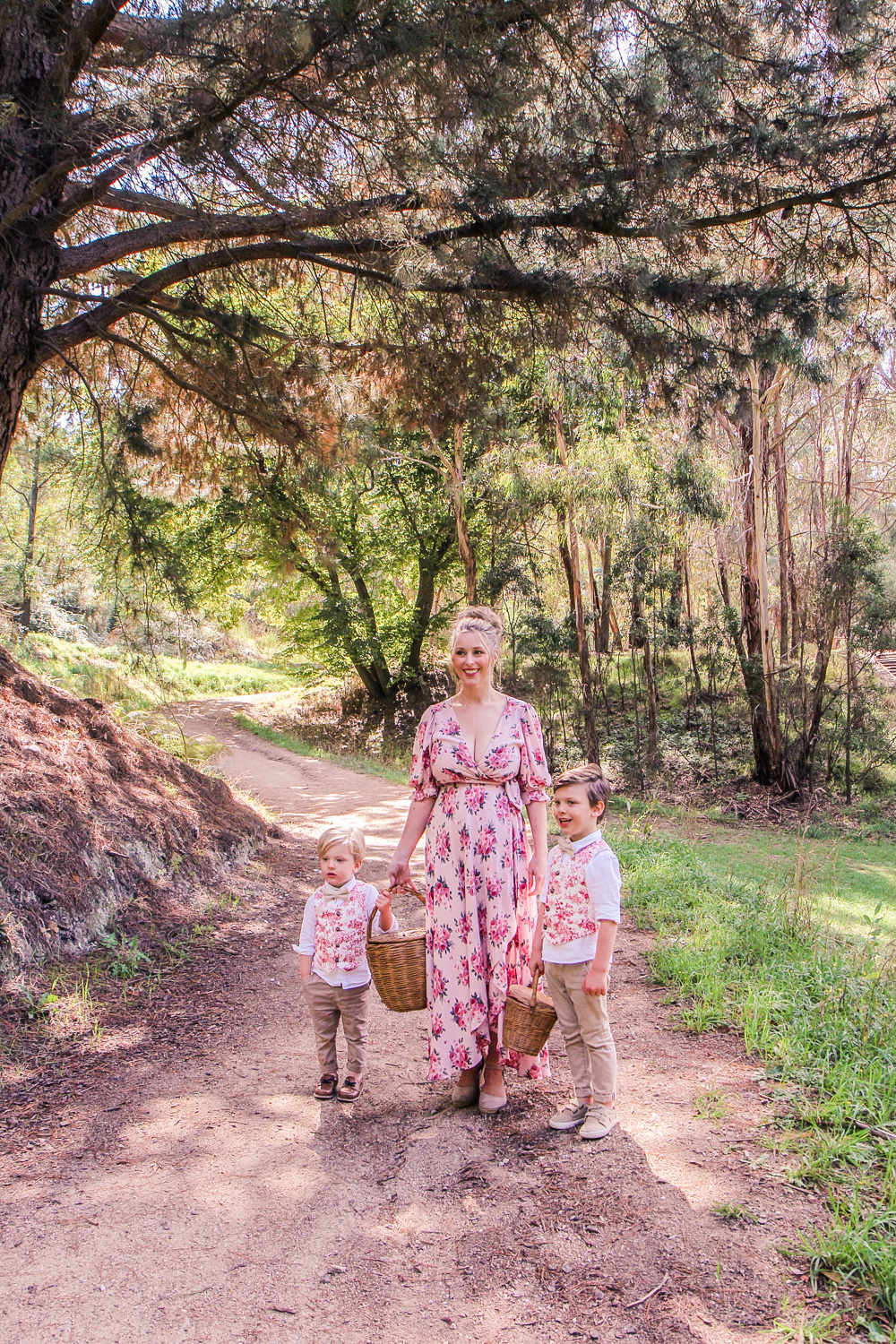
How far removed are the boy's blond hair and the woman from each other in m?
0.19

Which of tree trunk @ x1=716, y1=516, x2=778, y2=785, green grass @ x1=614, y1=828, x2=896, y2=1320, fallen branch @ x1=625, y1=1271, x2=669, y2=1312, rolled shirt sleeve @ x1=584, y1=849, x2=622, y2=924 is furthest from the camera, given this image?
tree trunk @ x1=716, y1=516, x2=778, y2=785

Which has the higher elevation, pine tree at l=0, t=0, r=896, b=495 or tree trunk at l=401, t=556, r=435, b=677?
pine tree at l=0, t=0, r=896, b=495

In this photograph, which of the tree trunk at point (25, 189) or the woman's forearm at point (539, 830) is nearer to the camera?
the woman's forearm at point (539, 830)

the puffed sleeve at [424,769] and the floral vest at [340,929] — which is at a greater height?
the puffed sleeve at [424,769]

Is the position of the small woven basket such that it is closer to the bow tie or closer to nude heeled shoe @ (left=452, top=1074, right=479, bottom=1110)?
nude heeled shoe @ (left=452, top=1074, right=479, bottom=1110)

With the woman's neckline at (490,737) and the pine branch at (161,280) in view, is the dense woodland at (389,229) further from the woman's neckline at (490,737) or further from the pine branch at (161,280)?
the woman's neckline at (490,737)

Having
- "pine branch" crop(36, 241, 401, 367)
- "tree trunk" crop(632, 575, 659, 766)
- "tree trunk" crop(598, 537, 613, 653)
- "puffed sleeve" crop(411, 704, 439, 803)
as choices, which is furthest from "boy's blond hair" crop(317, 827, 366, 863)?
"tree trunk" crop(632, 575, 659, 766)

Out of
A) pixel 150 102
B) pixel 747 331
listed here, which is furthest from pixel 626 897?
pixel 150 102

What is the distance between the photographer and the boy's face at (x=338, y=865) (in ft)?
12.2

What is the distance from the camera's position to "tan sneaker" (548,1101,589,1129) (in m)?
3.44

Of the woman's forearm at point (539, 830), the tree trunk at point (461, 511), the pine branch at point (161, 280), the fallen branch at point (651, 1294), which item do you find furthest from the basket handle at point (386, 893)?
the tree trunk at point (461, 511)

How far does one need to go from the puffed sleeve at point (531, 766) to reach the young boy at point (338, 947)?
718mm

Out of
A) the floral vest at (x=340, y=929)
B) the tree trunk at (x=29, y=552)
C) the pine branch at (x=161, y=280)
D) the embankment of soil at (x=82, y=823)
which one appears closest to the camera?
the floral vest at (x=340, y=929)

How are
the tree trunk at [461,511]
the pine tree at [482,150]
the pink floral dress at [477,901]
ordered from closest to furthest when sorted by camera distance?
the pink floral dress at [477,901] → the pine tree at [482,150] → the tree trunk at [461,511]
